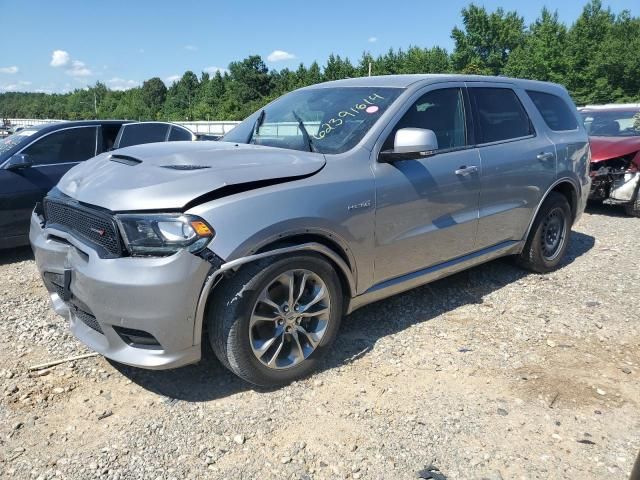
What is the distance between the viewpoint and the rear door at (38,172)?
5695mm

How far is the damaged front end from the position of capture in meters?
8.12

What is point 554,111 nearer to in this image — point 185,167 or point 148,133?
point 185,167

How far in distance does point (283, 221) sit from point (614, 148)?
7369mm

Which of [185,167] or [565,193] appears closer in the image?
[185,167]

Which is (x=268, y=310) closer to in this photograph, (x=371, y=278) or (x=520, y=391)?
(x=371, y=278)

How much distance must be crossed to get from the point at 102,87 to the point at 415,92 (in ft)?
510

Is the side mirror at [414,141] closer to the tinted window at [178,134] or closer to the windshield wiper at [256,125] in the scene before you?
the windshield wiper at [256,125]

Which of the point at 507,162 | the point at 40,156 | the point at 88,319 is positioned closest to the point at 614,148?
the point at 507,162

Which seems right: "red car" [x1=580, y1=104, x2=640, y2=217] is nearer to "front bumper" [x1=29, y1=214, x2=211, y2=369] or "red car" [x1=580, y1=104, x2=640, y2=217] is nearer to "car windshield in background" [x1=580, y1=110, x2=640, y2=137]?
"car windshield in background" [x1=580, y1=110, x2=640, y2=137]

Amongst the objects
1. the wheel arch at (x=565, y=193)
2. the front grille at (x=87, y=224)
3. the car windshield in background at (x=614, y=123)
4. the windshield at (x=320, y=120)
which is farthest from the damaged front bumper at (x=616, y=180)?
the front grille at (x=87, y=224)

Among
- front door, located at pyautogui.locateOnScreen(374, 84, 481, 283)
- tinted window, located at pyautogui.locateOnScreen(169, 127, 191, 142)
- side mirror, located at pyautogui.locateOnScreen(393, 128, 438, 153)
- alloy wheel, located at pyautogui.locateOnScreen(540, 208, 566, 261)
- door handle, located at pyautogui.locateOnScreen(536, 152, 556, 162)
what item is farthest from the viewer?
tinted window, located at pyautogui.locateOnScreen(169, 127, 191, 142)

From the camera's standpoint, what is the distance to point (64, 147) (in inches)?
250

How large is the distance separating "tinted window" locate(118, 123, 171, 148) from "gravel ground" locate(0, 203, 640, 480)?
322 cm

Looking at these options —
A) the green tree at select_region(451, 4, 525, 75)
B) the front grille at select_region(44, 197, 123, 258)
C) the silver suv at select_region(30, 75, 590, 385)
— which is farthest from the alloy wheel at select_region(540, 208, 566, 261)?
the green tree at select_region(451, 4, 525, 75)
